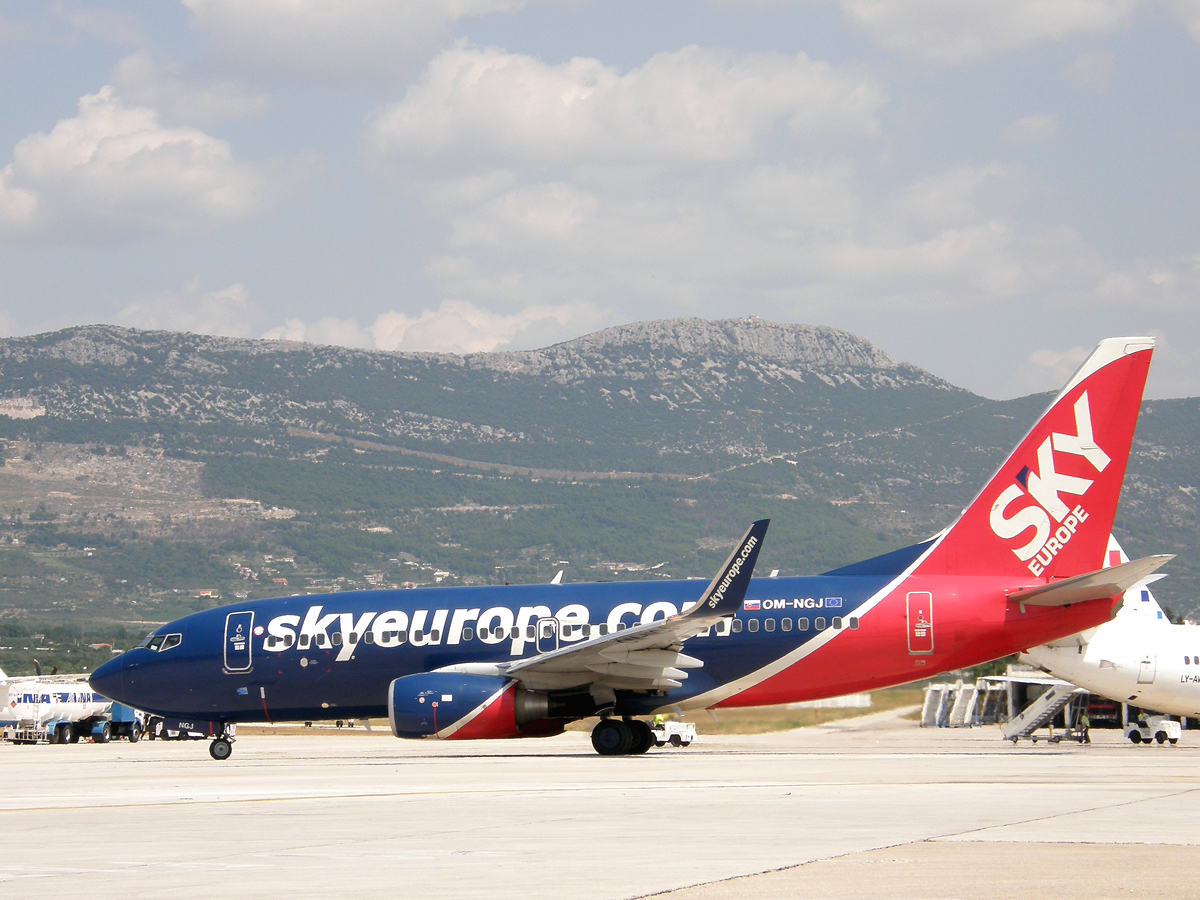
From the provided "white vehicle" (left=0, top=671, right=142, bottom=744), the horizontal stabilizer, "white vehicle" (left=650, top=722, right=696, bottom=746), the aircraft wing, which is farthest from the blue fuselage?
"white vehicle" (left=0, top=671, right=142, bottom=744)

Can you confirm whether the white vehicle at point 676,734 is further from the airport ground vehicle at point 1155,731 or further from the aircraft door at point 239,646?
the airport ground vehicle at point 1155,731

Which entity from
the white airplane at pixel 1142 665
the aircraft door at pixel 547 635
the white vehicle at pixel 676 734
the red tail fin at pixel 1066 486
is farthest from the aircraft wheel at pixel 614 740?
the white airplane at pixel 1142 665

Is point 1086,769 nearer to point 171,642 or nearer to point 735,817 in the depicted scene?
point 735,817

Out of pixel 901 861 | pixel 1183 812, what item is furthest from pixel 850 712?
pixel 901 861

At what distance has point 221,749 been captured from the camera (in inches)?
1199

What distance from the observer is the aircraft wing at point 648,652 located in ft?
82.5

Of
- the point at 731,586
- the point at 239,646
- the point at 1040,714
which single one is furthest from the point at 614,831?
the point at 1040,714

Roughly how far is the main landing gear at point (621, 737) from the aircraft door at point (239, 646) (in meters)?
7.72

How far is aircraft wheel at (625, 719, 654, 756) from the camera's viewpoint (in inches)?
1112

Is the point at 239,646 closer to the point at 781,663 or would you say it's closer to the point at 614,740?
the point at 614,740

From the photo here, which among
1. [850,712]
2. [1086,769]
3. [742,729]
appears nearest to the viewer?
[1086,769]

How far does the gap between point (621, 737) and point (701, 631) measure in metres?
3.37

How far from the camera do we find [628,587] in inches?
1148

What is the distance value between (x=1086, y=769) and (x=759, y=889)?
15.7m
